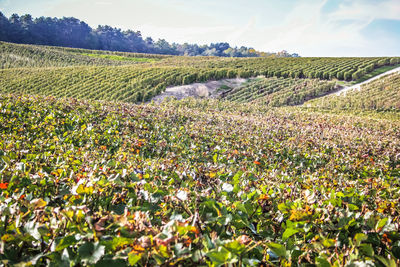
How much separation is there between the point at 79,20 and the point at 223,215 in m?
144

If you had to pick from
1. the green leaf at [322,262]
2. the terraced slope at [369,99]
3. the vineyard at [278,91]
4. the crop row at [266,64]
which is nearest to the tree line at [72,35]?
the crop row at [266,64]

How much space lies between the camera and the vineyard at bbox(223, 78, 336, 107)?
84.4ft

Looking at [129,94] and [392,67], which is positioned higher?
[392,67]

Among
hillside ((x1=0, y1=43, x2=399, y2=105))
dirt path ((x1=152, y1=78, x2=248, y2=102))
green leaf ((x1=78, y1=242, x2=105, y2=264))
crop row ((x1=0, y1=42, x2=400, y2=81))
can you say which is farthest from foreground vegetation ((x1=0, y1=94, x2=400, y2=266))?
crop row ((x1=0, y1=42, x2=400, y2=81))

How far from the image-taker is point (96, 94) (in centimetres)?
2258

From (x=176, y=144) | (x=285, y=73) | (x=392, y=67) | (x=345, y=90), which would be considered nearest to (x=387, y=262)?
(x=176, y=144)

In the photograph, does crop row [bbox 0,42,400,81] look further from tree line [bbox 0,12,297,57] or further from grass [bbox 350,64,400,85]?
tree line [bbox 0,12,297,57]

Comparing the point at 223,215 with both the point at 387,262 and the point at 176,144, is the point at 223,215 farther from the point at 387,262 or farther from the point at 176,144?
the point at 176,144

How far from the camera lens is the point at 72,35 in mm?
112375

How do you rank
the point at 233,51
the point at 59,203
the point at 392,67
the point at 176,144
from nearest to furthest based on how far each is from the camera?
1. the point at 59,203
2. the point at 176,144
3. the point at 392,67
4. the point at 233,51

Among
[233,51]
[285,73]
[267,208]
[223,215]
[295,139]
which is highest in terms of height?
[233,51]

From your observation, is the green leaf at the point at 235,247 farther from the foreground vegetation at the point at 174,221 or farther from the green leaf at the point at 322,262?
the green leaf at the point at 322,262

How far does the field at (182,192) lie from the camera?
39.8 inches

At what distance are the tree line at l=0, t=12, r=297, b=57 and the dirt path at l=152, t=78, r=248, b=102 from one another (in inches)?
3781
